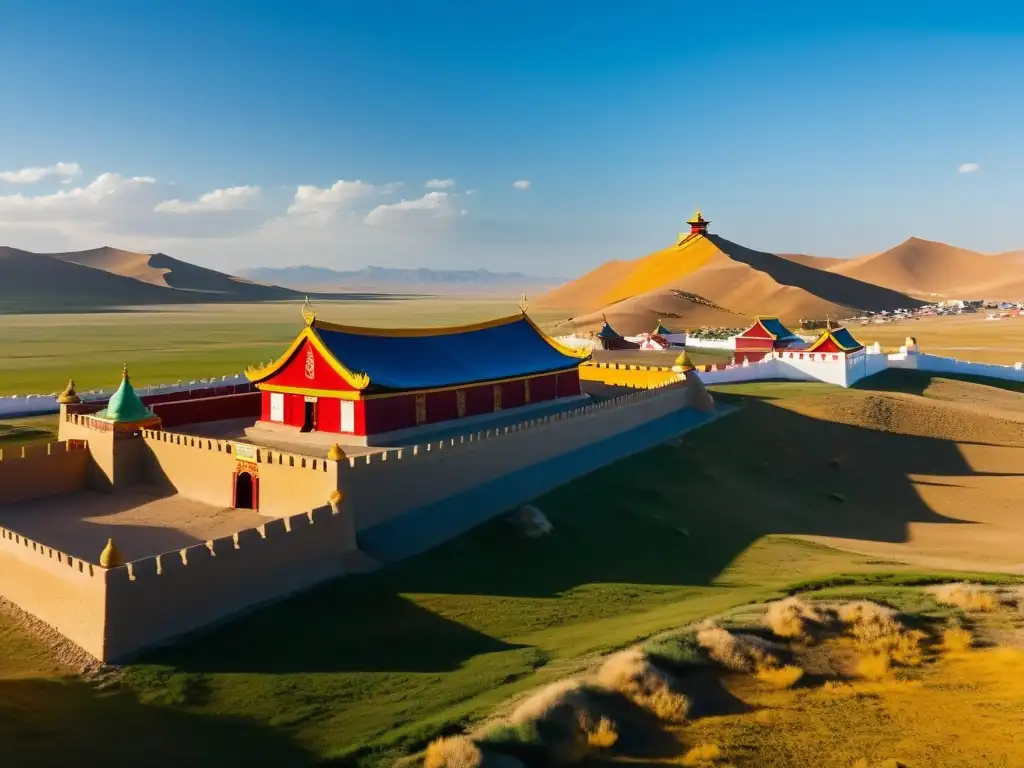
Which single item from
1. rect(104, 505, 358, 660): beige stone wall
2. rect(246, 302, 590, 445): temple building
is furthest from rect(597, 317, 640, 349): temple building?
rect(104, 505, 358, 660): beige stone wall

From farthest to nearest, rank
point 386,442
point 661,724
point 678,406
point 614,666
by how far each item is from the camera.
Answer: point 678,406 < point 386,442 < point 614,666 < point 661,724

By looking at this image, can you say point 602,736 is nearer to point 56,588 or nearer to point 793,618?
point 793,618

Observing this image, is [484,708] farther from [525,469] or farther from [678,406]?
[678,406]

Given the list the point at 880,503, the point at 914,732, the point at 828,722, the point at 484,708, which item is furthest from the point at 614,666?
the point at 880,503

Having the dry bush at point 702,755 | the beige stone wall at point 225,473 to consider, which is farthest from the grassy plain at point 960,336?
the dry bush at point 702,755

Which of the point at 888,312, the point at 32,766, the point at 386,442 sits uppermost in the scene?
the point at 888,312

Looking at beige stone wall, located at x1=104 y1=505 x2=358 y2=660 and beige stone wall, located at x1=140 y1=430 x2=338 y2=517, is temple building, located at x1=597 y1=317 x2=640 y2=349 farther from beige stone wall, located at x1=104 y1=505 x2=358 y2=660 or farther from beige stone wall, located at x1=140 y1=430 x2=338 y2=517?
beige stone wall, located at x1=104 y1=505 x2=358 y2=660
